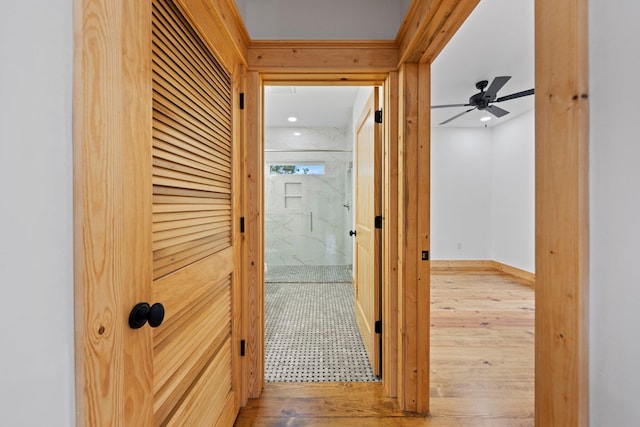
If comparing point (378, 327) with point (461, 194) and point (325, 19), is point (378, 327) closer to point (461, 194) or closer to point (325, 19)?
point (325, 19)

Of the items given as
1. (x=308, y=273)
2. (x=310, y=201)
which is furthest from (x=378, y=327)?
(x=310, y=201)

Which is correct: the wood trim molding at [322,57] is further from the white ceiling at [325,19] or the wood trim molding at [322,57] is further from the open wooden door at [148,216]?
the open wooden door at [148,216]

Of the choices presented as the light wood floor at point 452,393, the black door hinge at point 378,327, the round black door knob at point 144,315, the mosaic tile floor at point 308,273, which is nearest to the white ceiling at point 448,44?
the round black door knob at point 144,315

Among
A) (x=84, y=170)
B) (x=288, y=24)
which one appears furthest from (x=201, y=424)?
(x=288, y=24)

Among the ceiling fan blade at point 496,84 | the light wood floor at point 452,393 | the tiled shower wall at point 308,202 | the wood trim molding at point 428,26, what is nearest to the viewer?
the wood trim molding at point 428,26

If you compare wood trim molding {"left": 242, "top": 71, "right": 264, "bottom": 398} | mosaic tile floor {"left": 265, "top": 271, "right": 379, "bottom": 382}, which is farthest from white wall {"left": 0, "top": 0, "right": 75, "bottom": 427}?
mosaic tile floor {"left": 265, "top": 271, "right": 379, "bottom": 382}

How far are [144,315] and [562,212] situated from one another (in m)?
0.96

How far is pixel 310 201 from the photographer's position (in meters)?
5.30

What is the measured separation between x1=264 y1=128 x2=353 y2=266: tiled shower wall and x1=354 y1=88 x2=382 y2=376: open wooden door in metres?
2.49

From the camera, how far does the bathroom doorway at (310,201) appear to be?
352 centimetres

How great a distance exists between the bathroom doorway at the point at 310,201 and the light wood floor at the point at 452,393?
1081 mm

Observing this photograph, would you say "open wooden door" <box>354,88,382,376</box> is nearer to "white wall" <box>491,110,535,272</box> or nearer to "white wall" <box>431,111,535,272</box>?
"white wall" <box>431,111,535,272</box>
